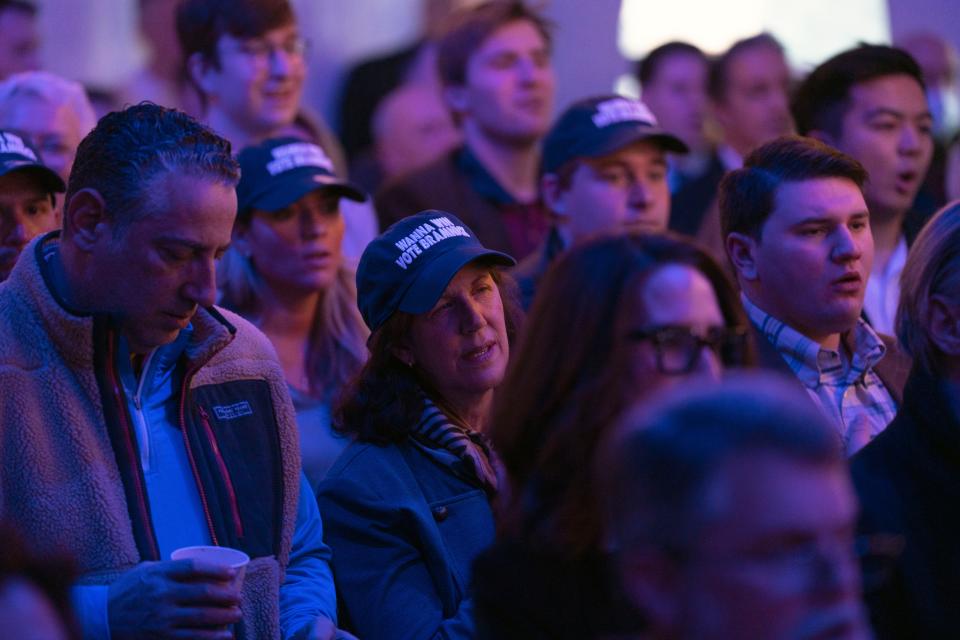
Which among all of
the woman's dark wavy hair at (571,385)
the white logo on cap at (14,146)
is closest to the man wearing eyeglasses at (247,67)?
the white logo on cap at (14,146)

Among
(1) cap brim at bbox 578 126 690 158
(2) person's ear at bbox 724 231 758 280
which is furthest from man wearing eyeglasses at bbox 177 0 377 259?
(2) person's ear at bbox 724 231 758 280

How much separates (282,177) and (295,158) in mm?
99

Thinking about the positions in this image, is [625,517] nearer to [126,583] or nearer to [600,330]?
[600,330]

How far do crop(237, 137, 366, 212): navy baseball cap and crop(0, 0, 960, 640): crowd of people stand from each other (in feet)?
0.04

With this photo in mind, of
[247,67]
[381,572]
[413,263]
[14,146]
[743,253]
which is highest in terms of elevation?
[247,67]

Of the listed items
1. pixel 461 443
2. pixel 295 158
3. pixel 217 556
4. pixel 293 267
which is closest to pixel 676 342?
pixel 217 556

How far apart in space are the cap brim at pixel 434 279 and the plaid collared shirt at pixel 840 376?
84 centimetres

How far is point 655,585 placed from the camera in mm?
1786

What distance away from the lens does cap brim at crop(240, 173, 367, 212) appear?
4.43 metres

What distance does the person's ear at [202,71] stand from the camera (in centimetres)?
537

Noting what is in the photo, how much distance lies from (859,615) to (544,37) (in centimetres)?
455

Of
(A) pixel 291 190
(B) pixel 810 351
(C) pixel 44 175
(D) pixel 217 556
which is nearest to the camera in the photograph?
(D) pixel 217 556

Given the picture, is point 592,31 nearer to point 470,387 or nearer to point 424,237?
point 424,237

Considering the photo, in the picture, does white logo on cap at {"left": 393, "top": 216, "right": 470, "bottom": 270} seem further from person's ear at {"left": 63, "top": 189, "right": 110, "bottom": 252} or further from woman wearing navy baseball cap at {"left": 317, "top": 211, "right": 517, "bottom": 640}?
person's ear at {"left": 63, "top": 189, "right": 110, "bottom": 252}
